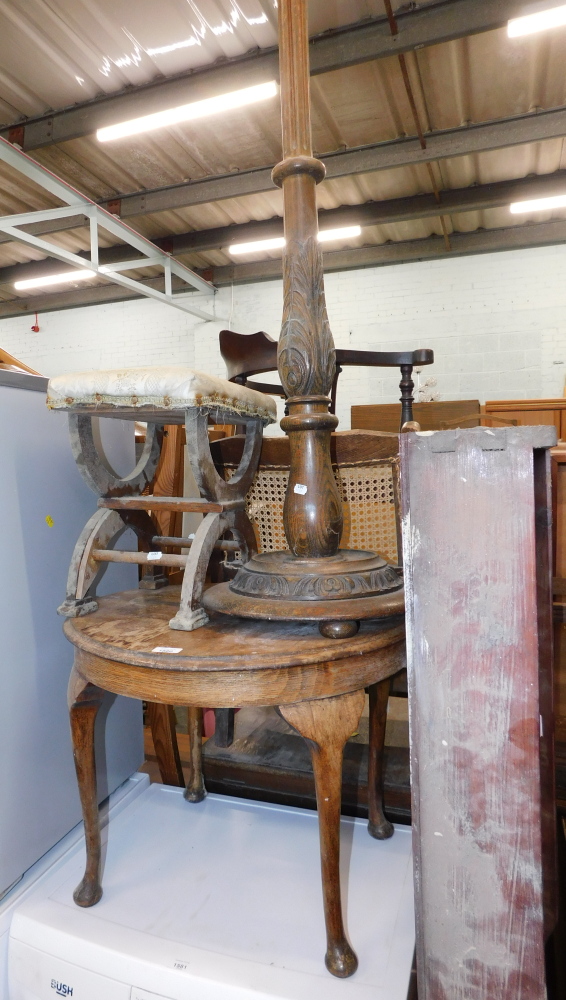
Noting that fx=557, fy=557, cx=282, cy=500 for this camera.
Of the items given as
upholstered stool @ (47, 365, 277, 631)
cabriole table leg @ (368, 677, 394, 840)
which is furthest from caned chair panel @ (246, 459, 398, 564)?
cabriole table leg @ (368, 677, 394, 840)

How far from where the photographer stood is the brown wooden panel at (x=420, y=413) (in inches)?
140

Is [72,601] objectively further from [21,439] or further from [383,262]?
[383,262]

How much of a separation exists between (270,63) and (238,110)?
0.50 m

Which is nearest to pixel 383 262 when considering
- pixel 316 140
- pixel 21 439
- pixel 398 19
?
pixel 316 140

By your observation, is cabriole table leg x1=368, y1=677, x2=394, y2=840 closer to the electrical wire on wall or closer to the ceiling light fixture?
the electrical wire on wall

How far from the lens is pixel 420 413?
363 cm

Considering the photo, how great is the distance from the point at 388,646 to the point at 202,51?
364 centimetres

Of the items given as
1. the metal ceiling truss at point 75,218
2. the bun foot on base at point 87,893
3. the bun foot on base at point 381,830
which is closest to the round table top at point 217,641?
the bun foot on base at point 87,893

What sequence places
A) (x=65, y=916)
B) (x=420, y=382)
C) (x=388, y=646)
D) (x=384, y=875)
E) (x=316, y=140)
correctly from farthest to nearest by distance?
(x=420, y=382), (x=316, y=140), (x=384, y=875), (x=65, y=916), (x=388, y=646)

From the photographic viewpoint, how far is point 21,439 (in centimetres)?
104

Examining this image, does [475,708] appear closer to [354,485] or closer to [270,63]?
[354,485]

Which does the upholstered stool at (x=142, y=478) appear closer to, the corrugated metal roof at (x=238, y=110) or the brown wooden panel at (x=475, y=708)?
the brown wooden panel at (x=475, y=708)

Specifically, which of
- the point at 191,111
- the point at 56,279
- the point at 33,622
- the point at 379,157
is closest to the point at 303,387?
the point at 33,622

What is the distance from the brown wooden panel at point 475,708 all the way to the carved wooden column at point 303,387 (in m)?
0.17
